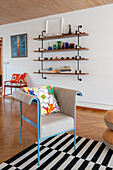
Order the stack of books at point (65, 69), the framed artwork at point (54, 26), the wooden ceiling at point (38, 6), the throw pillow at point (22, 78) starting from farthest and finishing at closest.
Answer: the throw pillow at point (22, 78) → the framed artwork at point (54, 26) → the stack of books at point (65, 69) → the wooden ceiling at point (38, 6)

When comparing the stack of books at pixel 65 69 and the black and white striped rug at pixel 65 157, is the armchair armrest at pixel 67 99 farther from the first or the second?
the stack of books at pixel 65 69

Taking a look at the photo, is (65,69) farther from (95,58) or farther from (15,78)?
(15,78)

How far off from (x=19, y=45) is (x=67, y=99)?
398cm

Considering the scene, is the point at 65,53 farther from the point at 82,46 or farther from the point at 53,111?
the point at 53,111

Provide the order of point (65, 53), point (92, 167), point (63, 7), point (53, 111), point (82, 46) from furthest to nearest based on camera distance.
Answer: point (65, 53) < point (82, 46) < point (63, 7) < point (53, 111) < point (92, 167)

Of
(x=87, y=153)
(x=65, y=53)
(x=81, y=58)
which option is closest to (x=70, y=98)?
(x=87, y=153)

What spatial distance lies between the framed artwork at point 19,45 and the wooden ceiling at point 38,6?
80cm

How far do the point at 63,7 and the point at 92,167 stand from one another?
3626mm

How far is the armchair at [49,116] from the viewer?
73.9 inches

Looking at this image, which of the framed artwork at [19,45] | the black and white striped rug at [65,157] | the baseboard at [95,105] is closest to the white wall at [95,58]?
the baseboard at [95,105]

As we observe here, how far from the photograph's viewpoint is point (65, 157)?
206 cm

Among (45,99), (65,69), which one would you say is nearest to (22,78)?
(65,69)

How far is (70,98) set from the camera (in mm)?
2238

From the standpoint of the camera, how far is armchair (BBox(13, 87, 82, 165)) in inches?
73.9
